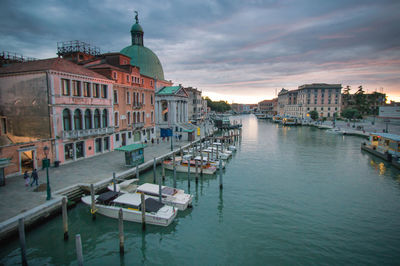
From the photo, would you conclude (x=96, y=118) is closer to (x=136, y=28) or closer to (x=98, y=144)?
(x=98, y=144)

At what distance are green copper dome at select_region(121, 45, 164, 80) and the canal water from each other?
35633mm

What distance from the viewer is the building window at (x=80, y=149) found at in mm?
26641

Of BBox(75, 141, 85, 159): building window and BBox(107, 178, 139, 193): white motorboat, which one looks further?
BBox(75, 141, 85, 159): building window

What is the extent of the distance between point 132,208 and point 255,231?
8856 mm

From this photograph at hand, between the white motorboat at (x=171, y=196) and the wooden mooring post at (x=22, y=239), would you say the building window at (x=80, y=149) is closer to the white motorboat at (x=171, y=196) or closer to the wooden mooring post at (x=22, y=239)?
the white motorboat at (x=171, y=196)

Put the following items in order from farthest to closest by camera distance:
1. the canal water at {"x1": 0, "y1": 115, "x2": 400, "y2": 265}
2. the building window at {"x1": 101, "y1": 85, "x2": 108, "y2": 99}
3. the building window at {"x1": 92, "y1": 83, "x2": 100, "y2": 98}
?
the building window at {"x1": 101, "y1": 85, "x2": 108, "y2": 99}, the building window at {"x1": 92, "y1": 83, "x2": 100, "y2": 98}, the canal water at {"x1": 0, "y1": 115, "x2": 400, "y2": 265}

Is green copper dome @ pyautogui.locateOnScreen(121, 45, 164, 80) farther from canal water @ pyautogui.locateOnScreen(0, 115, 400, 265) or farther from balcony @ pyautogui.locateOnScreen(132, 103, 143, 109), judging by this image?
canal water @ pyautogui.locateOnScreen(0, 115, 400, 265)

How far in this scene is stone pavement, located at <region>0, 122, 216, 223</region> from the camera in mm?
14504

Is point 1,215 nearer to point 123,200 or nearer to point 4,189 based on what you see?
point 4,189

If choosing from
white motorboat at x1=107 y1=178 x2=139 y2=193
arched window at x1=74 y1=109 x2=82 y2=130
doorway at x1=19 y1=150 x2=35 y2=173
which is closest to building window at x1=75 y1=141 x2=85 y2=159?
arched window at x1=74 y1=109 x2=82 y2=130

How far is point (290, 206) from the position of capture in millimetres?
18984

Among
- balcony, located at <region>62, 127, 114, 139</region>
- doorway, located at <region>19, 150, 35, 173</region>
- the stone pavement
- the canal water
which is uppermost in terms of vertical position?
balcony, located at <region>62, 127, 114, 139</region>

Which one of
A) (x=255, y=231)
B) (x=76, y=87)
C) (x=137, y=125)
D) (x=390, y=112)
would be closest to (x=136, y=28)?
(x=137, y=125)

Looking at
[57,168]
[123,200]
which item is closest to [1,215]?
[123,200]
